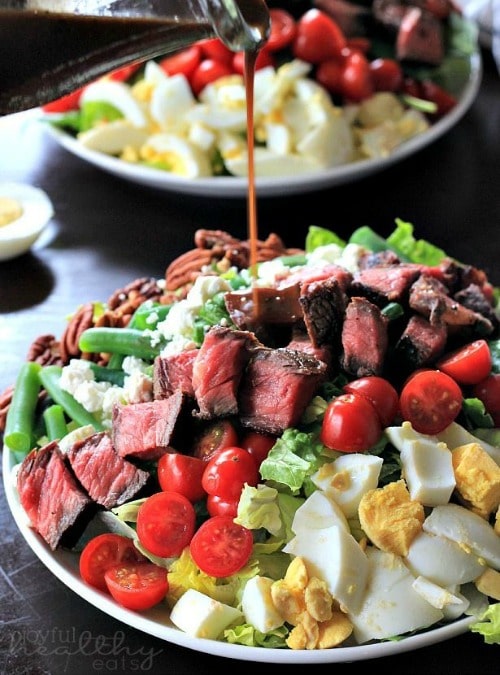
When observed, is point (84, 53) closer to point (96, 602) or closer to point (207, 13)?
point (207, 13)

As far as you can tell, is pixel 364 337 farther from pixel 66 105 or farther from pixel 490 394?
pixel 66 105

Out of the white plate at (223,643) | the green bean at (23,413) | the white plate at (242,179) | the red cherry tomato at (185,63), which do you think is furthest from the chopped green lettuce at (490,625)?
the red cherry tomato at (185,63)

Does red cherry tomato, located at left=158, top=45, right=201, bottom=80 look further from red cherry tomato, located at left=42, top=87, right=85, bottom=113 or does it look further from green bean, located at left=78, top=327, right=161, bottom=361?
green bean, located at left=78, top=327, right=161, bottom=361

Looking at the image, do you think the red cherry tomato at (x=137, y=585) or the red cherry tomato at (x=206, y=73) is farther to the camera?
the red cherry tomato at (x=206, y=73)

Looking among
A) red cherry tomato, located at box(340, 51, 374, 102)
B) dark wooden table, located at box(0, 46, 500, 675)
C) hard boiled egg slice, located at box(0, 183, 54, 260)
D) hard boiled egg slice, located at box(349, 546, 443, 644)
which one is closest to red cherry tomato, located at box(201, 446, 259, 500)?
hard boiled egg slice, located at box(349, 546, 443, 644)

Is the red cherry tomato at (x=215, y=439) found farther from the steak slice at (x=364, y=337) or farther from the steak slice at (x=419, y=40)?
the steak slice at (x=419, y=40)
